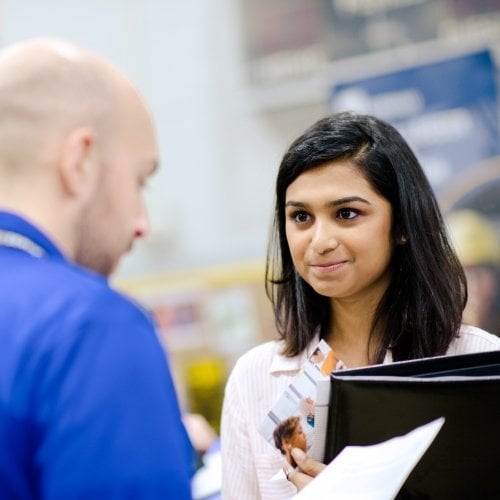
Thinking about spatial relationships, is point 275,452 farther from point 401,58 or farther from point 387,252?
point 401,58

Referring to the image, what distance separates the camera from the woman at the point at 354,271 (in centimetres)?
134

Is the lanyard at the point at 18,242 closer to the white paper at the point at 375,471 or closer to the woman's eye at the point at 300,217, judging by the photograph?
the white paper at the point at 375,471

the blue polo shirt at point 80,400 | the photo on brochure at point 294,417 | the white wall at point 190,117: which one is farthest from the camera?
the white wall at point 190,117

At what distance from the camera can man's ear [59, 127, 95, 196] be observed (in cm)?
86

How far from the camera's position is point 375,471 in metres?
0.95

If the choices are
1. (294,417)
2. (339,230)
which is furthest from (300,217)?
(294,417)

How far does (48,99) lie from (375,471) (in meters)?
0.55

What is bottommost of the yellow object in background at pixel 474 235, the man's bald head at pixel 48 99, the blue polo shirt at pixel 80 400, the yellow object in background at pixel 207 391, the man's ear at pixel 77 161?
the yellow object in background at pixel 207 391

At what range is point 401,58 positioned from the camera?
14.6 feet

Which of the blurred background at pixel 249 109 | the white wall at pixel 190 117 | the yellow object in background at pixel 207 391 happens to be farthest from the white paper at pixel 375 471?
the white wall at pixel 190 117

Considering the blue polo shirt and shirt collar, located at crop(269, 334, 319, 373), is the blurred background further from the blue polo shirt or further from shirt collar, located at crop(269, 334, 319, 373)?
the blue polo shirt

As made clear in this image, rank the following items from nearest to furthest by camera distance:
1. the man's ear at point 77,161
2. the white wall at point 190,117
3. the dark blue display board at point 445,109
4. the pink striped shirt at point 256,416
Answer: the man's ear at point 77,161, the pink striped shirt at point 256,416, the dark blue display board at point 445,109, the white wall at point 190,117

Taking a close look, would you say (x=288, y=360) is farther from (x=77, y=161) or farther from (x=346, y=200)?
(x=77, y=161)

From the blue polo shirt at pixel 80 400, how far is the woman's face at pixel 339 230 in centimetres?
60
